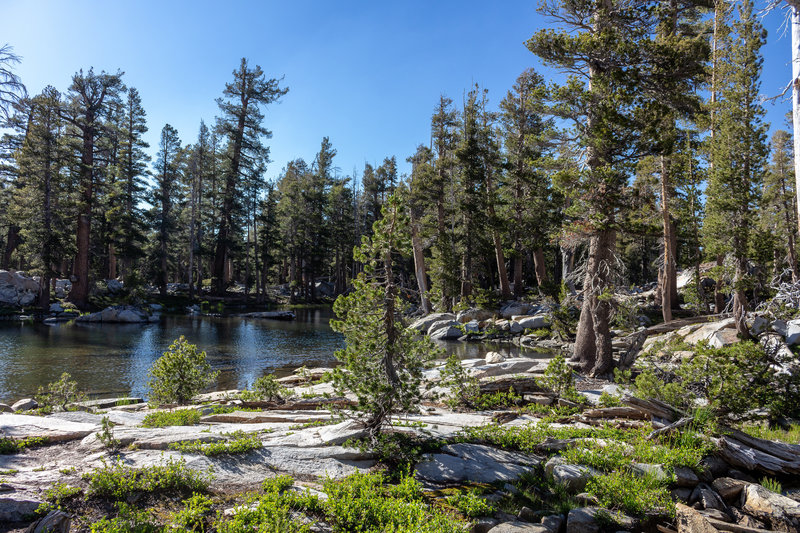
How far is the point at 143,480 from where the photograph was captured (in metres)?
4.54

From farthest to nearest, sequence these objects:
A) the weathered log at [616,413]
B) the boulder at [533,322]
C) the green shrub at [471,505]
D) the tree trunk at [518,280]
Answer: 1. the tree trunk at [518,280]
2. the boulder at [533,322]
3. the weathered log at [616,413]
4. the green shrub at [471,505]

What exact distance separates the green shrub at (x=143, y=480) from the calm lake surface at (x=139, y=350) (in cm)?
924

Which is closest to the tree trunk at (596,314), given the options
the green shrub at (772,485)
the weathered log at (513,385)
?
the weathered log at (513,385)

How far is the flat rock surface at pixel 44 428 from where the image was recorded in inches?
234

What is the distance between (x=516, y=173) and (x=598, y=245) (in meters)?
19.7

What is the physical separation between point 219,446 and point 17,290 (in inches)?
1427

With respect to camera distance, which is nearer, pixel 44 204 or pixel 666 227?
pixel 666 227

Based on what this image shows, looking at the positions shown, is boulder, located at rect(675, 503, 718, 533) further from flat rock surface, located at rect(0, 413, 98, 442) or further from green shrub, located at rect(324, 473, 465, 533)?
flat rock surface, located at rect(0, 413, 98, 442)

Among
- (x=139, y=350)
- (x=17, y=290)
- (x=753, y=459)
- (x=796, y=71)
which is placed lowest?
(x=139, y=350)

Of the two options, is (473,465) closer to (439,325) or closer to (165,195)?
(439,325)

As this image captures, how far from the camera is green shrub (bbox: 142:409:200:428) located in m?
6.70

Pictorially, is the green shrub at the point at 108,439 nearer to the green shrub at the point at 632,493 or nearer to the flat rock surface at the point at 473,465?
the flat rock surface at the point at 473,465

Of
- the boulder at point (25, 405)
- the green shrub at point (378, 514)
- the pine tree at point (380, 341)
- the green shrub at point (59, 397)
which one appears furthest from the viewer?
the boulder at point (25, 405)

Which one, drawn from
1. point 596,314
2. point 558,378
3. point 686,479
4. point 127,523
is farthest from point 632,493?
point 596,314
